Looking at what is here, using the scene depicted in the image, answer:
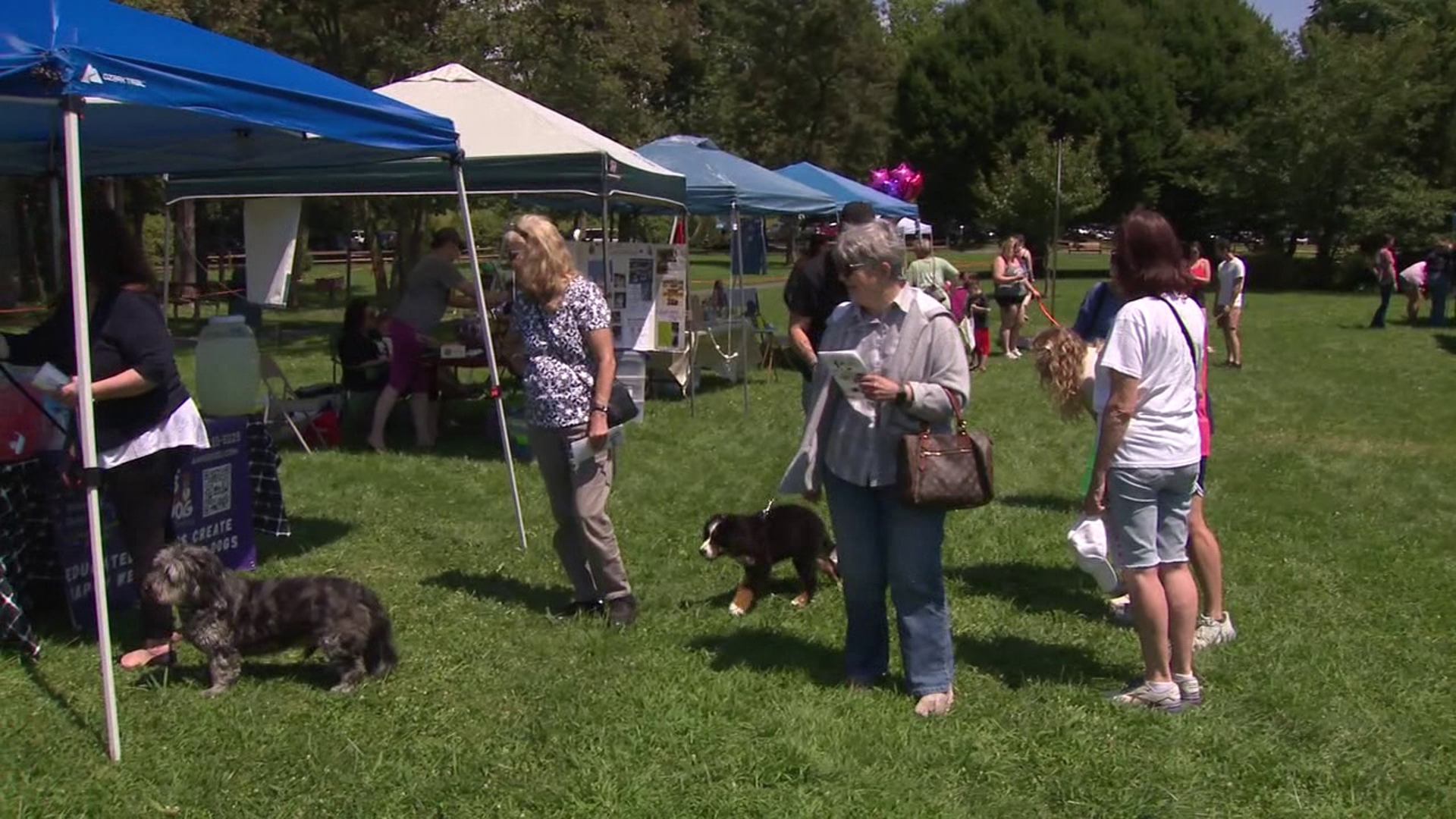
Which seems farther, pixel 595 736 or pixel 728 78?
pixel 728 78

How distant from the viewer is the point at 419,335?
936cm

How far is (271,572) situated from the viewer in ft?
19.7

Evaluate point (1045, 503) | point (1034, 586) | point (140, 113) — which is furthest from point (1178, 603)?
point (140, 113)

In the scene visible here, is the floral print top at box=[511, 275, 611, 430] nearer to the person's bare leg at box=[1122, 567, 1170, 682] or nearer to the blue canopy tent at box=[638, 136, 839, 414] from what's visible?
the person's bare leg at box=[1122, 567, 1170, 682]

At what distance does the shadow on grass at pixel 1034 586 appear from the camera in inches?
221

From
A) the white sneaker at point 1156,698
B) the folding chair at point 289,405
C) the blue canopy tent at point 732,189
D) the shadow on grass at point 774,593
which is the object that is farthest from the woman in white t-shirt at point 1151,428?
the blue canopy tent at point 732,189

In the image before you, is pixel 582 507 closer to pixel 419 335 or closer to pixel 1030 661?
pixel 1030 661

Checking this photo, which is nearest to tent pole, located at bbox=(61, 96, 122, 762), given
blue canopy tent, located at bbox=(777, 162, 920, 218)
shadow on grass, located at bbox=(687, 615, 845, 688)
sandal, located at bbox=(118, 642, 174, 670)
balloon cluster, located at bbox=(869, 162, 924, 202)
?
sandal, located at bbox=(118, 642, 174, 670)

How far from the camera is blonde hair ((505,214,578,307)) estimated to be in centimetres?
486

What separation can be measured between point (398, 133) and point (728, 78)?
41.9 m

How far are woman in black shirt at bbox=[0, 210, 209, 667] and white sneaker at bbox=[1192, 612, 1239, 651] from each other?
13.1ft

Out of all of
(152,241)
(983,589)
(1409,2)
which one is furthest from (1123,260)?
(1409,2)

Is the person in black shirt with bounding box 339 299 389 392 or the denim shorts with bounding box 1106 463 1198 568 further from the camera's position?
the person in black shirt with bounding box 339 299 389 392

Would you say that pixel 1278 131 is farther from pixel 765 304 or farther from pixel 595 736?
pixel 595 736
